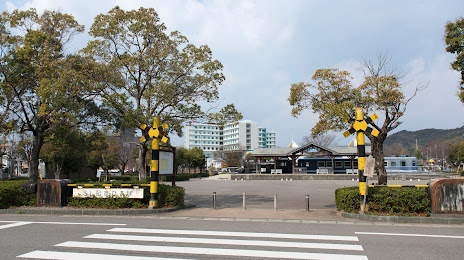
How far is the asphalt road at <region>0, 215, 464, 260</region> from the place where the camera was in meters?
6.16

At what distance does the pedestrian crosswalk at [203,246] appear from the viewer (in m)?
6.08

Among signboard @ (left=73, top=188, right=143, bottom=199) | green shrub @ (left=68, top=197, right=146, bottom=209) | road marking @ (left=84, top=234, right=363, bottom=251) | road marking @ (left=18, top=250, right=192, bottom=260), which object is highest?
signboard @ (left=73, top=188, right=143, bottom=199)

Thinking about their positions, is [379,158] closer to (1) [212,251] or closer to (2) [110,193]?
(1) [212,251]

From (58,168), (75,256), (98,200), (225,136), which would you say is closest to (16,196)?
(98,200)

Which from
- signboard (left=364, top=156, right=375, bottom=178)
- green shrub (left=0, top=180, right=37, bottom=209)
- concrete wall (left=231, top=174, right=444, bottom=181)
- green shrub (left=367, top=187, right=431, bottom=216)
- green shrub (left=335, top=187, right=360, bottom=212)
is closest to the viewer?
green shrub (left=367, top=187, right=431, bottom=216)

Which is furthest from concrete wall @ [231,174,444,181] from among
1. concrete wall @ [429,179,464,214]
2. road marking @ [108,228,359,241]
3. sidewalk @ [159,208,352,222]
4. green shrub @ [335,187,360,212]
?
road marking @ [108,228,359,241]

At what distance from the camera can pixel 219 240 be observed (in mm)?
7340

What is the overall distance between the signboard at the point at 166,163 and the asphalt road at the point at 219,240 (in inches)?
107

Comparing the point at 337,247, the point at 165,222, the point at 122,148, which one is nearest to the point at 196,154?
the point at 122,148

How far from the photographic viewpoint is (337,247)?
22.0ft

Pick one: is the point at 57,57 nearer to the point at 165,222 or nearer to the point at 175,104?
the point at 175,104

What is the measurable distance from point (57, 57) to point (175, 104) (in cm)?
745

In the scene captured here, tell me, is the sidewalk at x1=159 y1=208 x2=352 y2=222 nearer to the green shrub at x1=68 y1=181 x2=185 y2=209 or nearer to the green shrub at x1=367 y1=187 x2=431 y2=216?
the green shrub at x1=68 y1=181 x2=185 y2=209

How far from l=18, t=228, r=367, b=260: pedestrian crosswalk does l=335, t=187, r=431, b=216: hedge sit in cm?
325
